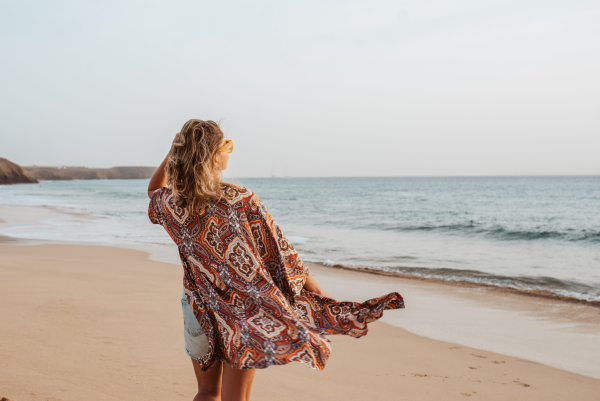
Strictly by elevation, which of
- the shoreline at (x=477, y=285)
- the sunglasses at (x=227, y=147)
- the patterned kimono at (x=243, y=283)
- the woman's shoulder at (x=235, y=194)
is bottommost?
the shoreline at (x=477, y=285)

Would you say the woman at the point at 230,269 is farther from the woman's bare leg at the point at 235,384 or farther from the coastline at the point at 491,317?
the coastline at the point at 491,317

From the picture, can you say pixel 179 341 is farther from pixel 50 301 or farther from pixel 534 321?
pixel 534 321

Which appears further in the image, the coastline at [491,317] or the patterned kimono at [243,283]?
the coastline at [491,317]

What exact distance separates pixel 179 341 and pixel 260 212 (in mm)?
3161

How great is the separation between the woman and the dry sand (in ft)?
5.62

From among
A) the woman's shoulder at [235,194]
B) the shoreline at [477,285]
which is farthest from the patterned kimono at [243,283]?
the shoreline at [477,285]

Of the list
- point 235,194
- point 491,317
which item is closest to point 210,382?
point 235,194

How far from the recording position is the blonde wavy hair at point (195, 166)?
170 centimetres

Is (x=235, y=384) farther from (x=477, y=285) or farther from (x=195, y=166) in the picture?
(x=477, y=285)

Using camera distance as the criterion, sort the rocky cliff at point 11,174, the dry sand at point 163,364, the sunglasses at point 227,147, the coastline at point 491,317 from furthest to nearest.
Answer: the rocky cliff at point 11,174 → the coastline at point 491,317 → the dry sand at point 163,364 → the sunglasses at point 227,147

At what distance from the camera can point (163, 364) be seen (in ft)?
12.5

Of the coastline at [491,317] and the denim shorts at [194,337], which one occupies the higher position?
the denim shorts at [194,337]

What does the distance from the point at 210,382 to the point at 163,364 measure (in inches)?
81.7

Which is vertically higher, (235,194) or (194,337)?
(235,194)
